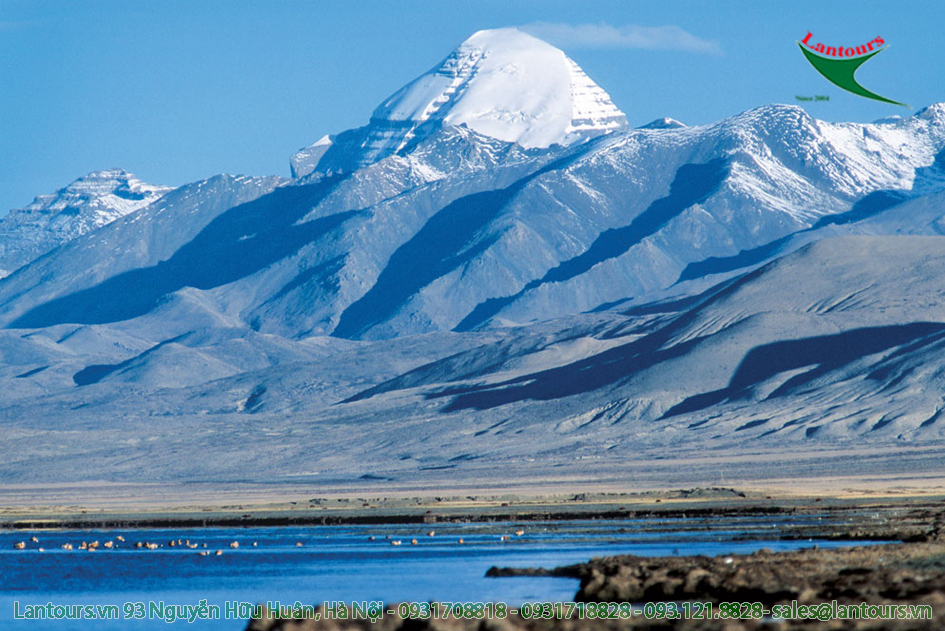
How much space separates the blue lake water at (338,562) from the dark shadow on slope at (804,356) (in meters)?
94.9

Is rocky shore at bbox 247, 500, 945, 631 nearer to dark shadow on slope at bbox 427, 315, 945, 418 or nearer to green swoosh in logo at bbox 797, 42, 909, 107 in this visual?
green swoosh in logo at bbox 797, 42, 909, 107

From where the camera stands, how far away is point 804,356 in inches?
7018

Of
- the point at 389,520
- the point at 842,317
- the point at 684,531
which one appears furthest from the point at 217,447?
the point at 684,531

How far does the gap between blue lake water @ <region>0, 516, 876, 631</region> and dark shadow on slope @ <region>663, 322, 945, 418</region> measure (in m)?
94.9

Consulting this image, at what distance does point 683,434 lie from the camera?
161 metres

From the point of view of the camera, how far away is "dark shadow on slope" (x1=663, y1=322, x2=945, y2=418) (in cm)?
17175

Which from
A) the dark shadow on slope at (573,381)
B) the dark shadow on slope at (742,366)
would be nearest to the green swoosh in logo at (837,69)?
the dark shadow on slope at (742,366)

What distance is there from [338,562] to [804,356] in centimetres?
12630

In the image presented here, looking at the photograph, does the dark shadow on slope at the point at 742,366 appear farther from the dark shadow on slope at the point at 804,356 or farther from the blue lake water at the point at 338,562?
the blue lake water at the point at 338,562

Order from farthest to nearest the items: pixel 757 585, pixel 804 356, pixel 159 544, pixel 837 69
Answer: pixel 804 356 < pixel 159 544 < pixel 837 69 < pixel 757 585

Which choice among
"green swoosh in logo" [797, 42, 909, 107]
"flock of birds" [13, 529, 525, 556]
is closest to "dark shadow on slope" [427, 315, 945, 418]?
"flock of birds" [13, 529, 525, 556]

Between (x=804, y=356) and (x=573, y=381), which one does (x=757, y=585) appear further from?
(x=573, y=381)

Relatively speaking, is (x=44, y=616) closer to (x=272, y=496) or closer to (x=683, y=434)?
(x=272, y=496)

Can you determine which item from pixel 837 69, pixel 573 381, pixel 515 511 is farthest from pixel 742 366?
pixel 837 69
